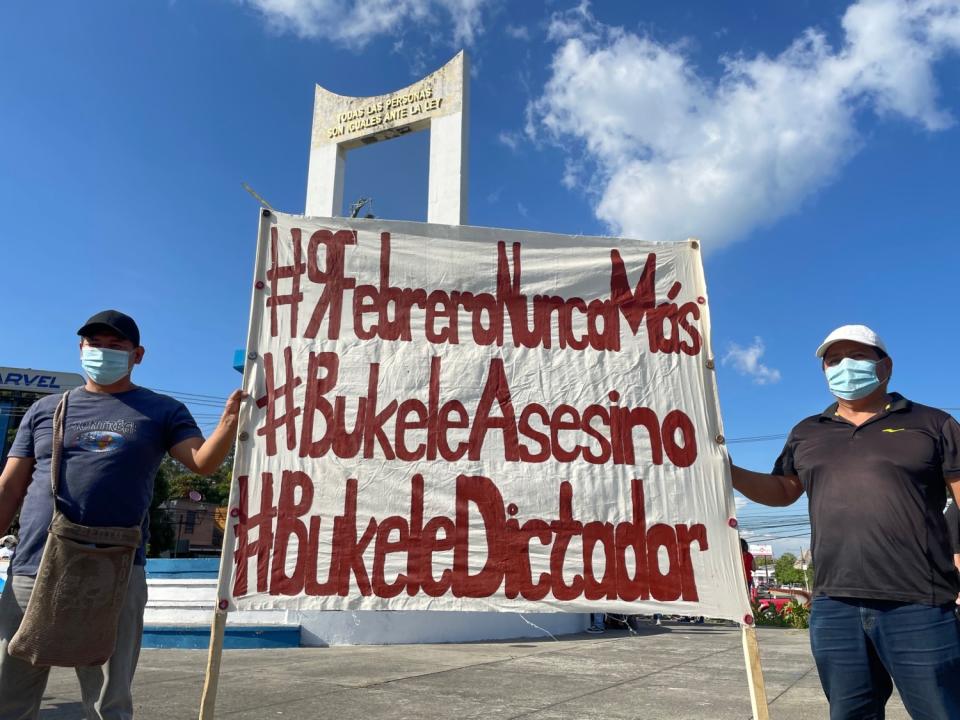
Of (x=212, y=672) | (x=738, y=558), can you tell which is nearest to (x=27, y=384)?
(x=212, y=672)

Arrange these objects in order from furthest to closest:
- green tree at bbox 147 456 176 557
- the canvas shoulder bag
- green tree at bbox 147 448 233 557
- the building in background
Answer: the building in background → green tree at bbox 147 448 233 557 → green tree at bbox 147 456 176 557 → the canvas shoulder bag

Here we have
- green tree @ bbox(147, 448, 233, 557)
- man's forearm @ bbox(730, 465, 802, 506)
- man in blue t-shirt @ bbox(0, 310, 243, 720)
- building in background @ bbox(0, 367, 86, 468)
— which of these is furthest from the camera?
building in background @ bbox(0, 367, 86, 468)

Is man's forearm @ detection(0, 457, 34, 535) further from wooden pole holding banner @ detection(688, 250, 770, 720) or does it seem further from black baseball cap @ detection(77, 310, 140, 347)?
wooden pole holding banner @ detection(688, 250, 770, 720)

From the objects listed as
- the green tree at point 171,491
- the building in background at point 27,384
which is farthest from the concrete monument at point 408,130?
the building in background at point 27,384

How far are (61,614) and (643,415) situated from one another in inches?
91.1

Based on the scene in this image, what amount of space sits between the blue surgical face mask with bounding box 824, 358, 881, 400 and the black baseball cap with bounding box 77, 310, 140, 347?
8.97 feet

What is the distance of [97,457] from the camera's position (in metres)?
2.52

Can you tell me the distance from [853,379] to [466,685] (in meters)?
4.31

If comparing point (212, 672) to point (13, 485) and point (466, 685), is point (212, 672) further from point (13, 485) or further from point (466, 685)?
point (466, 685)

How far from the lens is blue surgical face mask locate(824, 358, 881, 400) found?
260cm

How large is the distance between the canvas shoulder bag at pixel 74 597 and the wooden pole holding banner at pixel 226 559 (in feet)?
1.08

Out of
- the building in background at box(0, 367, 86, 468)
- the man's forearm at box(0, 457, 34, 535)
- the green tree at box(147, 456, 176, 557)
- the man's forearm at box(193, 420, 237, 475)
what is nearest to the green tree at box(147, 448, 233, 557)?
the green tree at box(147, 456, 176, 557)

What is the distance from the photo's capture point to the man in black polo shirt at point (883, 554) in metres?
2.23

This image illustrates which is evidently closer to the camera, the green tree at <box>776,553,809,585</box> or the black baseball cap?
the black baseball cap
